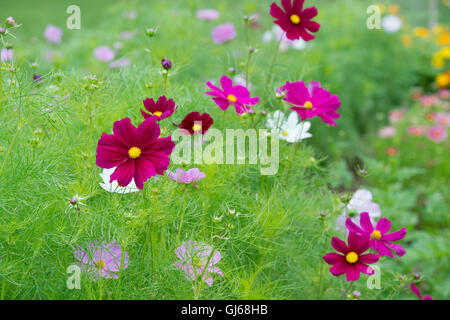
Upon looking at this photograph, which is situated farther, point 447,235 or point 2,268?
point 447,235

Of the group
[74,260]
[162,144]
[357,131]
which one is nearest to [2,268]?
[74,260]

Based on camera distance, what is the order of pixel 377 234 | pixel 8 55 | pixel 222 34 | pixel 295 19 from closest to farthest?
pixel 377 234 < pixel 295 19 < pixel 8 55 < pixel 222 34

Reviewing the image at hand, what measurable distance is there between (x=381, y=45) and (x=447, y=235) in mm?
1777

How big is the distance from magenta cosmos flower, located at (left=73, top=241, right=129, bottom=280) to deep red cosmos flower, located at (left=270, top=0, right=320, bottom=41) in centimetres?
57

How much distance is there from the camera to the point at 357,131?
10.00ft

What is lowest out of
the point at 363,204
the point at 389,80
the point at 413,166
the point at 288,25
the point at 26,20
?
the point at 363,204

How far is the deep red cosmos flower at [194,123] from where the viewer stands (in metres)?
0.95

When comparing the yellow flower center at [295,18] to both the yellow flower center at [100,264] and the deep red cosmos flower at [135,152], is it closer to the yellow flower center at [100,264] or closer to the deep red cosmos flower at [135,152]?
the deep red cosmos flower at [135,152]

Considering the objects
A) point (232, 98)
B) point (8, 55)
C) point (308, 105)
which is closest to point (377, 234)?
point (308, 105)

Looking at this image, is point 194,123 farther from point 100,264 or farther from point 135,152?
point 100,264

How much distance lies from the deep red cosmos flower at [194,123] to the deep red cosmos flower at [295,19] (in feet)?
0.91

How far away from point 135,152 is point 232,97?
27cm

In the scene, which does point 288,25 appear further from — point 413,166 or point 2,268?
point 413,166

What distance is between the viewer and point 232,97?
0.98m
